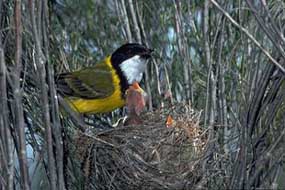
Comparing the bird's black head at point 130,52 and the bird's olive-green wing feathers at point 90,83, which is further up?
the bird's black head at point 130,52

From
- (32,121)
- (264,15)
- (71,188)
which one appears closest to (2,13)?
(32,121)

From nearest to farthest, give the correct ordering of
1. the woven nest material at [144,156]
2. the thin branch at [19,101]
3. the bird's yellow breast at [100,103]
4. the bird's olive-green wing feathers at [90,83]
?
1. the thin branch at [19,101]
2. the woven nest material at [144,156]
3. the bird's olive-green wing feathers at [90,83]
4. the bird's yellow breast at [100,103]

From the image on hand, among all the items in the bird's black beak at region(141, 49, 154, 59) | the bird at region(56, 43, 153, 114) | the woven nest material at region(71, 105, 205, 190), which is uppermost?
the bird's black beak at region(141, 49, 154, 59)

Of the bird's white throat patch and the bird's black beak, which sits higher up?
the bird's black beak

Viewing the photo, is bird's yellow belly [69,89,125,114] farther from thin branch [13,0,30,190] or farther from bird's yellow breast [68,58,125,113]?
thin branch [13,0,30,190]

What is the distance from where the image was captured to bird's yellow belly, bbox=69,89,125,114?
3602 millimetres

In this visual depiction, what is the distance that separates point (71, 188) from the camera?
2.87 metres

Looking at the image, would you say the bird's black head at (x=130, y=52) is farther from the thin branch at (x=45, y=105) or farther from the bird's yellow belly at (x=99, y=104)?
the thin branch at (x=45, y=105)

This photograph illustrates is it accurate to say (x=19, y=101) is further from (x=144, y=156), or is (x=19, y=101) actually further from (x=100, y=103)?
(x=100, y=103)

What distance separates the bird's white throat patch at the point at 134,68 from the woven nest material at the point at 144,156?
0.62 metres

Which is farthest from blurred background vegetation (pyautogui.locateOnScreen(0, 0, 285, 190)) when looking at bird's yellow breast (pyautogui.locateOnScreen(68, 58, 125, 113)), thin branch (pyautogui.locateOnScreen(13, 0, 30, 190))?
bird's yellow breast (pyautogui.locateOnScreen(68, 58, 125, 113))

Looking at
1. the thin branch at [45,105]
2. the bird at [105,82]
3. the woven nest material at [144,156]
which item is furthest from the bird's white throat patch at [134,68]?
the thin branch at [45,105]

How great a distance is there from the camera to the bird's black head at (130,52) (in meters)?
3.31

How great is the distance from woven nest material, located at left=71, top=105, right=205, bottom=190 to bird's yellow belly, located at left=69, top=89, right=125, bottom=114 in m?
0.67
